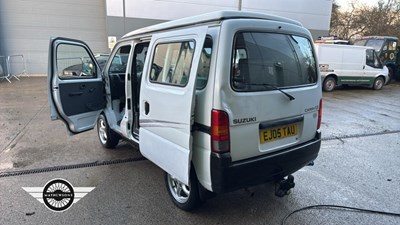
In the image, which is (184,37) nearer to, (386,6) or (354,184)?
(354,184)

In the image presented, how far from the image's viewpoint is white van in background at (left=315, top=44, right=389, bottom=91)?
11.4 m

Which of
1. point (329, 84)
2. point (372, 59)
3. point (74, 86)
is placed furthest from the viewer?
point (372, 59)

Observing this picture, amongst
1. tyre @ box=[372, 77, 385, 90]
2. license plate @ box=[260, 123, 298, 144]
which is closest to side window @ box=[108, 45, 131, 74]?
license plate @ box=[260, 123, 298, 144]

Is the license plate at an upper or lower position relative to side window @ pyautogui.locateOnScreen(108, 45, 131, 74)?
lower

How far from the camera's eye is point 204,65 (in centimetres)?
235

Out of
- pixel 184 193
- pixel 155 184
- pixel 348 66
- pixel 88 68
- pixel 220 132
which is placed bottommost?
pixel 155 184

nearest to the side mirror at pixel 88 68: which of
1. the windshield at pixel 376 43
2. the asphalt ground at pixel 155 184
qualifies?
the asphalt ground at pixel 155 184

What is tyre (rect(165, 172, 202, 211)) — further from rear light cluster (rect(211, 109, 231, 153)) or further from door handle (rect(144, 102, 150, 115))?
door handle (rect(144, 102, 150, 115))

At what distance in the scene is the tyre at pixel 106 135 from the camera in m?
4.45

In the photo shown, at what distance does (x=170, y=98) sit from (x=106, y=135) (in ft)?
7.85

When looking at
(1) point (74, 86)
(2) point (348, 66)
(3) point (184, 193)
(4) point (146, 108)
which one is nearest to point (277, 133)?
(3) point (184, 193)

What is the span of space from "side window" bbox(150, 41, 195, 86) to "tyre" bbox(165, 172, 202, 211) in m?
0.93

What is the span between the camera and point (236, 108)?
2.24 metres

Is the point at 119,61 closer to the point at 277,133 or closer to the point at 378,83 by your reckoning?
the point at 277,133
